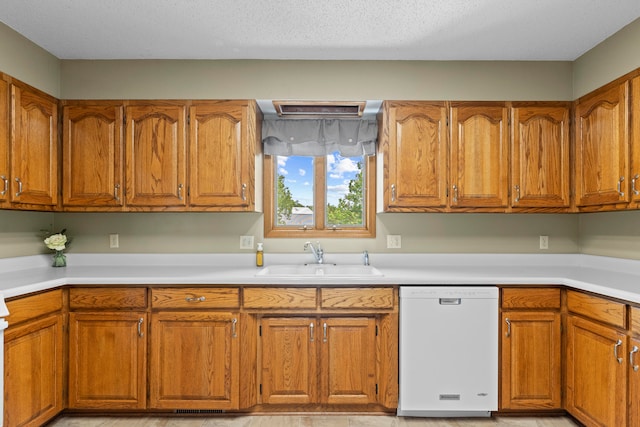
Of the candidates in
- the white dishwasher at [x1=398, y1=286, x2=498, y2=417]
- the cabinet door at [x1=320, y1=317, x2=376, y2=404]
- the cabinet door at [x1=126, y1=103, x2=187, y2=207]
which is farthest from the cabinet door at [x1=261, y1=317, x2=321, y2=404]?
the cabinet door at [x1=126, y1=103, x2=187, y2=207]

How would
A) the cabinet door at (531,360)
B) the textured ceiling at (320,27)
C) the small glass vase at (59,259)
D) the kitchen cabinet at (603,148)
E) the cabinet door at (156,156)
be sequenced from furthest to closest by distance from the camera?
the small glass vase at (59,259) → the cabinet door at (156,156) → the cabinet door at (531,360) → the kitchen cabinet at (603,148) → the textured ceiling at (320,27)

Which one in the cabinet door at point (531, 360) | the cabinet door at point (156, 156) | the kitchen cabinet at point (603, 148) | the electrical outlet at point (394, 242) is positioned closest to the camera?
the kitchen cabinet at point (603, 148)

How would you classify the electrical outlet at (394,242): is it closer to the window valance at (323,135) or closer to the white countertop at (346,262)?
the white countertop at (346,262)

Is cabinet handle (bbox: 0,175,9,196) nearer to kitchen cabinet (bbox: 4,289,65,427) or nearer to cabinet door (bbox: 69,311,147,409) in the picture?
kitchen cabinet (bbox: 4,289,65,427)

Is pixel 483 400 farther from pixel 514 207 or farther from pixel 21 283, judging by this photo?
pixel 21 283

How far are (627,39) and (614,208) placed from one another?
1.00 meters

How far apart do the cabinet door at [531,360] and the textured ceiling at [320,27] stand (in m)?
1.72

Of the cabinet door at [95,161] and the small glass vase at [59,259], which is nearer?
the cabinet door at [95,161]

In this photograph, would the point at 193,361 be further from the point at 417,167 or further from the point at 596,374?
the point at 596,374

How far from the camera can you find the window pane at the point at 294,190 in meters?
3.29

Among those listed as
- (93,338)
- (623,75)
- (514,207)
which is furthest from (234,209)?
(623,75)

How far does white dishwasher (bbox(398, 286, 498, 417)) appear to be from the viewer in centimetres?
245

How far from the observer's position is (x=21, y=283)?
2.21 metres

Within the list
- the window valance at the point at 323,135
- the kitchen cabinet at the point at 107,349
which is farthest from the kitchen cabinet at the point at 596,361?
the kitchen cabinet at the point at 107,349
